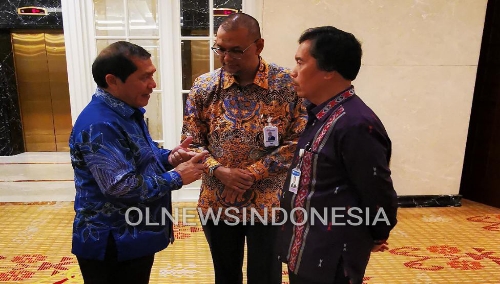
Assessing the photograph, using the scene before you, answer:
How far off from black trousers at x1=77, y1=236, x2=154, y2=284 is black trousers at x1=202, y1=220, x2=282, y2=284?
41 centimetres

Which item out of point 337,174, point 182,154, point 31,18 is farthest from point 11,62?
point 337,174

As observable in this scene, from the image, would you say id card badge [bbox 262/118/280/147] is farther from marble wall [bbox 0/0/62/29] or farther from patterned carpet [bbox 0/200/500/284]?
marble wall [bbox 0/0/62/29]

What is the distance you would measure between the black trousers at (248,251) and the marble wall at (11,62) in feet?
18.4

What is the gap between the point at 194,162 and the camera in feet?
5.03

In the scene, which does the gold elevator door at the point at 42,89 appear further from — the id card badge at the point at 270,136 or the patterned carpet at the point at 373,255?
the id card badge at the point at 270,136

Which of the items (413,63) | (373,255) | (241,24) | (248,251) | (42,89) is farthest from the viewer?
(42,89)

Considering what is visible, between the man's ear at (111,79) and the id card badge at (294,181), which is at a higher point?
the man's ear at (111,79)

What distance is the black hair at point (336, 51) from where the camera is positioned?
1.25 m

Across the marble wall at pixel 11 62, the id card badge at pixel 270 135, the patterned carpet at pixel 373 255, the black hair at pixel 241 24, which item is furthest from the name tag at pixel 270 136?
the marble wall at pixel 11 62

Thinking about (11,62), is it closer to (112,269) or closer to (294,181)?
(112,269)

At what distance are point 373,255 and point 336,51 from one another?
2165mm

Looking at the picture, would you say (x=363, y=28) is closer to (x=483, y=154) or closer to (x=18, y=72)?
(x=483, y=154)

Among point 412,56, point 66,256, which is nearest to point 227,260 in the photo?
point 66,256

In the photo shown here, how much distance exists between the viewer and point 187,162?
1.53m
